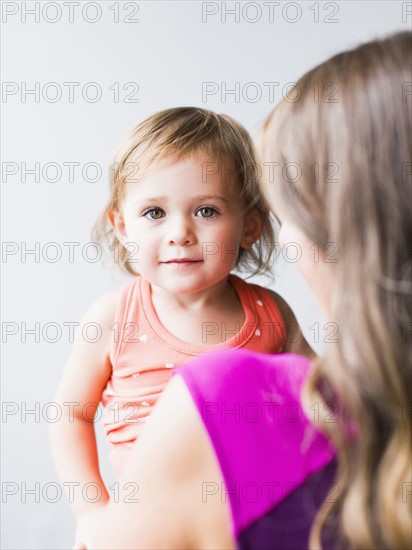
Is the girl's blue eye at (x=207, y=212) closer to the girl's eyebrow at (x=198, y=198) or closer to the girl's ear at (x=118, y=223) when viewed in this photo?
the girl's eyebrow at (x=198, y=198)

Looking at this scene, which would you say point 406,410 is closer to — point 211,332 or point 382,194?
point 382,194

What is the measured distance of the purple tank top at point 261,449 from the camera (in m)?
0.72

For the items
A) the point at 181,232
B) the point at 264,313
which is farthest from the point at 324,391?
the point at 264,313

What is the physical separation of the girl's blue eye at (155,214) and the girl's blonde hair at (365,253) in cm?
62

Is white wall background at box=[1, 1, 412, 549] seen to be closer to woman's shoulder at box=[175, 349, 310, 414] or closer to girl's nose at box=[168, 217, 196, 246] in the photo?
girl's nose at box=[168, 217, 196, 246]

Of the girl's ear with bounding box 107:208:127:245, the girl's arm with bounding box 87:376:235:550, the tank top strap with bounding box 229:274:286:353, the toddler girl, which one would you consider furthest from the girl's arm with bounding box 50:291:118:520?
the girl's arm with bounding box 87:376:235:550

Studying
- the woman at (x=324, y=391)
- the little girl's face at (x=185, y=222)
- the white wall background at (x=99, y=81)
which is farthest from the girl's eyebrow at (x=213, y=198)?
the white wall background at (x=99, y=81)

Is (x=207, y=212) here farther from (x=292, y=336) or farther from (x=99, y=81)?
(x=99, y=81)

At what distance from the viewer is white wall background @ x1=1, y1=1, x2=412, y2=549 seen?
Answer: 2100 mm

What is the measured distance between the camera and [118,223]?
1.46 meters

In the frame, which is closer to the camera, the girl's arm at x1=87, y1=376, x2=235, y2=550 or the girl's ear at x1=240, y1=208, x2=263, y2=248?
the girl's arm at x1=87, y1=376, x2=235, y2=550

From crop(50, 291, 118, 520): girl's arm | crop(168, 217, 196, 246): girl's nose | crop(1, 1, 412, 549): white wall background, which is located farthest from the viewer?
crop(1, 1, 412, 549): white wall background

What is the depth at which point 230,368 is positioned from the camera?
0.73 m

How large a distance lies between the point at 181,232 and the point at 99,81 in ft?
3.08
